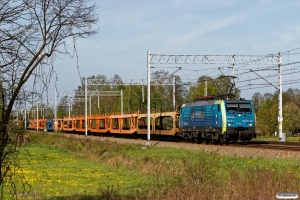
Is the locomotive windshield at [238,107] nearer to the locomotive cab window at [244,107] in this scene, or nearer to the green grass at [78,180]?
the locomotive cab window at [244,107]

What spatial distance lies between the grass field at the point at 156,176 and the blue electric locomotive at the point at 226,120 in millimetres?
5098

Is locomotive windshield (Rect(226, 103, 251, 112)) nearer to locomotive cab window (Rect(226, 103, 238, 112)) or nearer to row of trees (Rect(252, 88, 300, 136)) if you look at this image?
locomotive cab window (Rect(226, 103, 238, 112))

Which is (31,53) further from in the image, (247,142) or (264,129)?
(264,129)

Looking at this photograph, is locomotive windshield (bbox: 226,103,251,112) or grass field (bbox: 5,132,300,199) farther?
locomotive windshield (bbox: 226,103,251,112)

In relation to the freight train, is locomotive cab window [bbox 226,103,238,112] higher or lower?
higher

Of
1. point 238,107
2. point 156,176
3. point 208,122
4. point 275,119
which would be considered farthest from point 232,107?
point 275,119

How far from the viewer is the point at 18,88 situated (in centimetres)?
726

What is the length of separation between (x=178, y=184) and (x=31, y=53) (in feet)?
25.4

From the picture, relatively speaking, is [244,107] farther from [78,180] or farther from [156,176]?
[78,180]

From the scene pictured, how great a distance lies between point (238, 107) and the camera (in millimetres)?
34844

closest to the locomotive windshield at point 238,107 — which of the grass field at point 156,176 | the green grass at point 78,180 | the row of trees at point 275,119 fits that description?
the grass field at point 156,176

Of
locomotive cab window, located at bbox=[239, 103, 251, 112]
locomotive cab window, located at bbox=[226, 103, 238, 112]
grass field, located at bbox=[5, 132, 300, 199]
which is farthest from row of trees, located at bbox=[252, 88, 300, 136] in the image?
locomotive cab window, located at bbox=[226, 103, 238, 112]

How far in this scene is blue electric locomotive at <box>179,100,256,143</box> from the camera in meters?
34.1

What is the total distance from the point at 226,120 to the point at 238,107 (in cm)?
151
